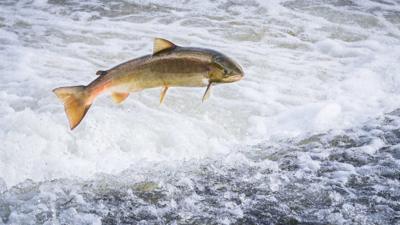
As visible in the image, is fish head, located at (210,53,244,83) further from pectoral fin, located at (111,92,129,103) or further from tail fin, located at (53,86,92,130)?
tail fin, located at (53,86,92,130)

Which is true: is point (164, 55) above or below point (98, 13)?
above

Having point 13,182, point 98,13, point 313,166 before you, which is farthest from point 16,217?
point 98,13

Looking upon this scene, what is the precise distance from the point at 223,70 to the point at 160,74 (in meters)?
0.26

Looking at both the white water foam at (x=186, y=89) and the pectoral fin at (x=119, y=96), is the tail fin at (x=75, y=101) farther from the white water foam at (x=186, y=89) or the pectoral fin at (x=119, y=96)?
the white water foam at (x=186, y=89)

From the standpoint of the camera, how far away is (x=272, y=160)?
4.11 meters

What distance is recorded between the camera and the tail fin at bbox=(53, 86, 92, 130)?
88.2 inches

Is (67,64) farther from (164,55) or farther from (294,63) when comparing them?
(164,55)

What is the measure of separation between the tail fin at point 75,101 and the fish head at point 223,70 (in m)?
0.51

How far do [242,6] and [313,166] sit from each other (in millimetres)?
5392

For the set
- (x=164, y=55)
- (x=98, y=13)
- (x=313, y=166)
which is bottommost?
(x=98, y=13)

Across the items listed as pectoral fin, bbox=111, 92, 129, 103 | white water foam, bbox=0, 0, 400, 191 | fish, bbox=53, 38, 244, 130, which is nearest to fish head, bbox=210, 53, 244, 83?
fish, bbox=53, 38, 244, 130

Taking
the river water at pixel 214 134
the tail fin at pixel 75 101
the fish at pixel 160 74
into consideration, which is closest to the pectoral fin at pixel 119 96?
the fish at pixel 160 74

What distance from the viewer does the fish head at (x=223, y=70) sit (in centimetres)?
218

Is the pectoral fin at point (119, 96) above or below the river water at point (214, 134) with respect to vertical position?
above
